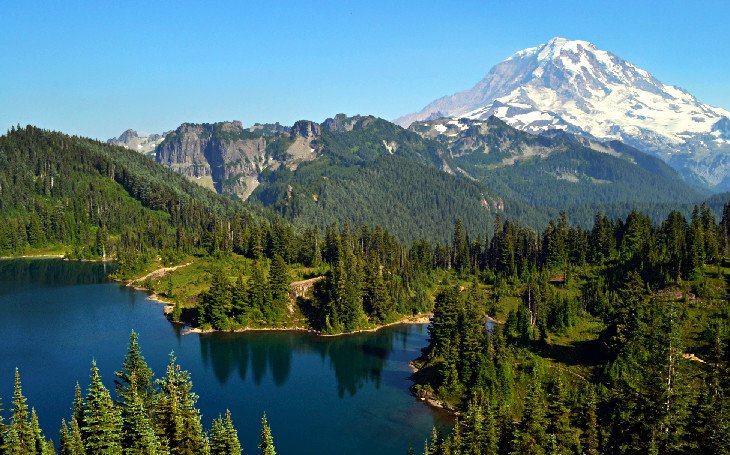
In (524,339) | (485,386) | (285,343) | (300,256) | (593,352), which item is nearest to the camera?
(485,386)

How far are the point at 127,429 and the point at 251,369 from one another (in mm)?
65349

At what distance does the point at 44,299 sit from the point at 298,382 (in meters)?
99.9

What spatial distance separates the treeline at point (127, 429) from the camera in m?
63.0

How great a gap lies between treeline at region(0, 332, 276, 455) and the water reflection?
2061 inches

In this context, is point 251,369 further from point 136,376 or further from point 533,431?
point 533,431

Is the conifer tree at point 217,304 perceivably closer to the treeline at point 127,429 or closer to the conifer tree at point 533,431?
the treeline at point 127,429

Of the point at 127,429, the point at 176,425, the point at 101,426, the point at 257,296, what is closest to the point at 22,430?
the point at 101,426

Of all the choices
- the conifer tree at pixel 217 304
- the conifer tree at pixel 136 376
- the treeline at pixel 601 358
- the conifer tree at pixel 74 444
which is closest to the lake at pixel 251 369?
the conifer tree at pixel 217 304

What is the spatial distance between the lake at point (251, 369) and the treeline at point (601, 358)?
9134 millimetres

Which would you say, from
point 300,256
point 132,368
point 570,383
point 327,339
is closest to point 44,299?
point 300,256

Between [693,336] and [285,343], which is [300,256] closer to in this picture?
[285,343]

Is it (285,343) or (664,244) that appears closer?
(285,343)

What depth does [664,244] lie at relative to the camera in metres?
173

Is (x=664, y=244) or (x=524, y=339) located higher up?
(x=664, y=244)
